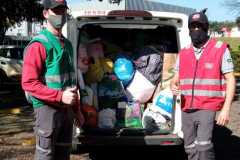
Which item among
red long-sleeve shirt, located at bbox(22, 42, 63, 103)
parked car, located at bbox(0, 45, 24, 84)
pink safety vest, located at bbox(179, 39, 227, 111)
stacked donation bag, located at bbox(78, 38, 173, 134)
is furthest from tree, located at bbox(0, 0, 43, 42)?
Result: red long-sleeve shirt, located at bbox(22, 42, 63, 103)

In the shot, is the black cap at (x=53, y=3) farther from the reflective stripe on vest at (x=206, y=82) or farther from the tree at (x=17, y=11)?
the tree at (x=17, y=11)

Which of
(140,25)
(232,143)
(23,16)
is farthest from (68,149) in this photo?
(23,16)

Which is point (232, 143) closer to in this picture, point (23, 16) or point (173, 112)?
point (173, 112)

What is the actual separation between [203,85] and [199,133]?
48 centimetres

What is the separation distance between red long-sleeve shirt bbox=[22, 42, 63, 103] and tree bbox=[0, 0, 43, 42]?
20.5 meters

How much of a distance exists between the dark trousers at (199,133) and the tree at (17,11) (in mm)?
19825

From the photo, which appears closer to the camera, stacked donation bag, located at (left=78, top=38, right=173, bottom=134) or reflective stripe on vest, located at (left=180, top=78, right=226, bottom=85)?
reflective stripe on vest, located at (left=180, top=78, right=226, bottom=85)

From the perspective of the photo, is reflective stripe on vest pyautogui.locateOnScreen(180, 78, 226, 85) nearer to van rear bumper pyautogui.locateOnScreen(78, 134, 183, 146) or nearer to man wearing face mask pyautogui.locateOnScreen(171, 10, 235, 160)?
man wearing face mask pyautogui.locateOnScreen(171, 10, 235, 160)

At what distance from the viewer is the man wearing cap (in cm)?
426

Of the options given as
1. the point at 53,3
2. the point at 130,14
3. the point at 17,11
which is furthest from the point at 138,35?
the point at 17,11

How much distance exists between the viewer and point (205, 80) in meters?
5.43

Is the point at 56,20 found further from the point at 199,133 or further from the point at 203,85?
the point at 199,133

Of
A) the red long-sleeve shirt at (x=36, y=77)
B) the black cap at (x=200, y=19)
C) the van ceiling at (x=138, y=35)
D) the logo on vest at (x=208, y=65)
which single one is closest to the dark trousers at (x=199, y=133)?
the logo on vest at (x=208, y=65)

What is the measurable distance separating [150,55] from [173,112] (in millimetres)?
1345
